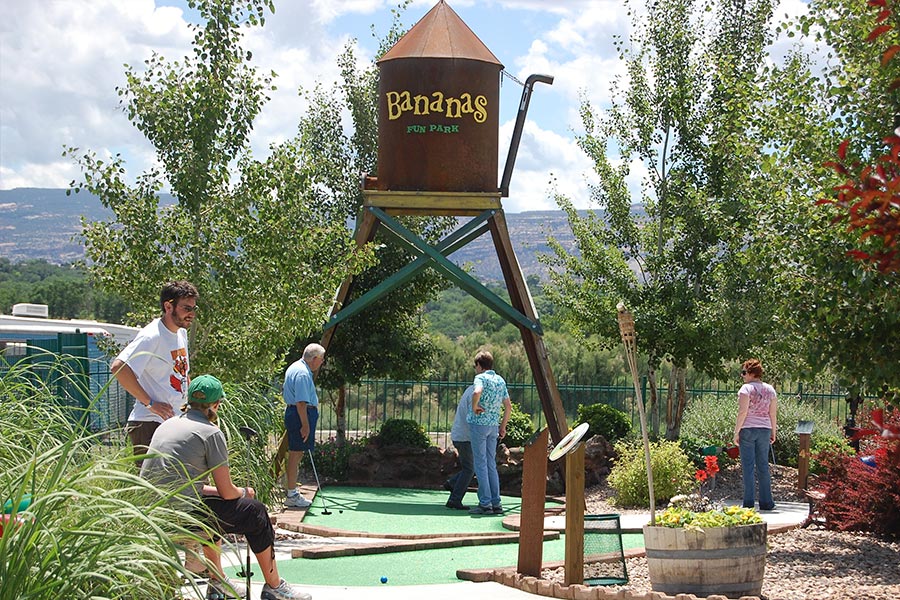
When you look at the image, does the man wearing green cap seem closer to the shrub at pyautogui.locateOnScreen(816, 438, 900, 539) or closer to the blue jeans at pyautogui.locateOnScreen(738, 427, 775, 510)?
the shrub at pyautogui.locateOnScreen(816, 438, 900, 539)

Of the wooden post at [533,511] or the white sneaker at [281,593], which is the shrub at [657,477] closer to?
the wooden post at [533,511]

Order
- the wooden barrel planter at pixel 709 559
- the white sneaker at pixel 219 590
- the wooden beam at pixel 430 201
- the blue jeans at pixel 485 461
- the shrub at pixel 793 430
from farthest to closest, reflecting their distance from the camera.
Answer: the shrub at pixel 793 430, the wooden beam at pixel 430 201, the blue jeans at pixel 485 461, the wooden barrel planter at pixel 709 559, the white sneaker at pixel 219 590

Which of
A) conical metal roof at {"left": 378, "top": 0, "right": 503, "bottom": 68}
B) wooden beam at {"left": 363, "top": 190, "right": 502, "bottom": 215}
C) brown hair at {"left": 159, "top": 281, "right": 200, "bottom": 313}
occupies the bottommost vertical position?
brown hair at {"left": 159, "top": 281, "right": 200, "bottom": 313}

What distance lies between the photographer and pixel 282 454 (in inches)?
561

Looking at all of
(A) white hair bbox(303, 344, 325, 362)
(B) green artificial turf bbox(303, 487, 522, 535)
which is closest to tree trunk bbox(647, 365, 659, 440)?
(B) green artificial turf bbox(303, 487, 522, 535)

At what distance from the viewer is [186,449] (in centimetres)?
704

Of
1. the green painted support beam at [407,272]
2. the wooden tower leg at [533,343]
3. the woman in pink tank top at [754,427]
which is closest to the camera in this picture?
the woman in pink tank top at [754,427]

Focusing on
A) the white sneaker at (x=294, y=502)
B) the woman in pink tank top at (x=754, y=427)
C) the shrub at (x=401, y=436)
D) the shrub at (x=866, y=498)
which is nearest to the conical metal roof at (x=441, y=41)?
the shrub at (x=401, y=436)

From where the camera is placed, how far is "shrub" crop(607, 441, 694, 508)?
1381cm

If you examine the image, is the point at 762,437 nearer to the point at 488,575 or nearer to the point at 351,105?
the point at 488,575

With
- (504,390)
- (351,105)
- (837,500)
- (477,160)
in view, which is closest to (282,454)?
(504,390)

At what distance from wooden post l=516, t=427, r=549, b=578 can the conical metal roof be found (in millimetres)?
8220

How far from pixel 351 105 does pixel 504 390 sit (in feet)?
33.1

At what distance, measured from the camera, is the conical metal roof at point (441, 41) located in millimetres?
16000
